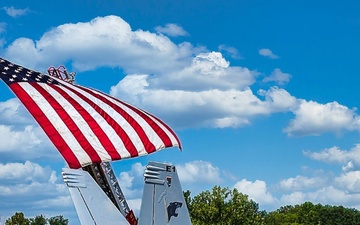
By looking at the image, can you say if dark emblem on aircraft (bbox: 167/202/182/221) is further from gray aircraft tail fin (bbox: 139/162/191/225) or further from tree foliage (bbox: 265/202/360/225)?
tree foliage (bbox: 265/202/360/225)

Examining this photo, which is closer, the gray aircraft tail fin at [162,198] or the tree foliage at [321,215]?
the gray aircraft tail fin at [162,198]

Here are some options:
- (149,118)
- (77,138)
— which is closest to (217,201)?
(149,118)

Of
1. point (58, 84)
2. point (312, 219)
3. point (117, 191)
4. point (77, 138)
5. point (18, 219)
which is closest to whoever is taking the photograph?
point (77, 138)

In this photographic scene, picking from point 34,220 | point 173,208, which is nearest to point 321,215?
point 34,220

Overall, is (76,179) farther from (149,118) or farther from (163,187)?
(149,118)

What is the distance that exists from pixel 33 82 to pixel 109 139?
427 centimetres

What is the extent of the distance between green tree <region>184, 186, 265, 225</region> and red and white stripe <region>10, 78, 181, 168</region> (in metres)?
26.3

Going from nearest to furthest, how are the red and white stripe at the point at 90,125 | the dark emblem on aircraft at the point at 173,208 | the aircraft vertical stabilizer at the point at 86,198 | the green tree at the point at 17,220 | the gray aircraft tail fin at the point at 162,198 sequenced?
1. the gray aircraft tail fin at the point at 162,198
2. the aircraft vertical stabilizer at the point at 86,198
3. the dark emblem on aircraft at the point at 173,208
4. the red and white stripe at the point at 90,125
5. the green tree at the point at 17,220

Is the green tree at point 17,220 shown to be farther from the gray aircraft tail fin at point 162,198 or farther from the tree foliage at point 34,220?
the gray aircraft tail fin at point 162,198

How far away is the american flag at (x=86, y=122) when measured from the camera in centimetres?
2231

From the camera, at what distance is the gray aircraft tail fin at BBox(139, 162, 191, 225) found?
14.6 metres

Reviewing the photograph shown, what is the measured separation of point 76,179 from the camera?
15055 mm

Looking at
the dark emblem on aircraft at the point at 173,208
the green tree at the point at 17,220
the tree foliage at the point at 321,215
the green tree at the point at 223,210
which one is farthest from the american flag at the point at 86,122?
the tree foliage at the point at 321,215

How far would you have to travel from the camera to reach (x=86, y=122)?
2328 cm
